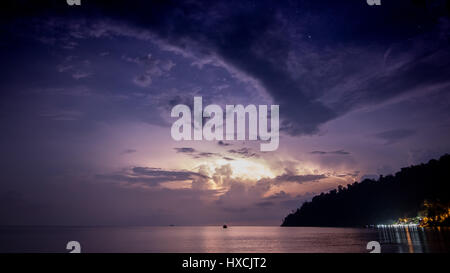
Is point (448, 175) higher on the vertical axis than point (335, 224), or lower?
higher

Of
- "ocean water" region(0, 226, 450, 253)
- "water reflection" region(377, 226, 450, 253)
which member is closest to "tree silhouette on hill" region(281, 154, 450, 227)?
"ocean water" region(0, 226, 450, 253)

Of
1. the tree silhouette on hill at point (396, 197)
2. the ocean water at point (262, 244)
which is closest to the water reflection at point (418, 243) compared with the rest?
the ocean water at point (262, 244)

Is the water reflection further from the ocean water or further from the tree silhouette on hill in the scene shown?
the tree silhouette on hill

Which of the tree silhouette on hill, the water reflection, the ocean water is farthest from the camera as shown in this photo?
the tree silhouette on hill

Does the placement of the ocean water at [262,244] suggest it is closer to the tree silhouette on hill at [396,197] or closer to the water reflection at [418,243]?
the water reflection at [418,243]

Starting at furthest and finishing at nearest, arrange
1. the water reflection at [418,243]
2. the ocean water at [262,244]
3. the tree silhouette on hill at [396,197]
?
the tree silhouette on hill at [396,197] → the ocean water at [262,244] → the water reflection at [418,243]

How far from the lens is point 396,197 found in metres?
135

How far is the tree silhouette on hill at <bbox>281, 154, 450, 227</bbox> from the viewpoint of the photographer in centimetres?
9069

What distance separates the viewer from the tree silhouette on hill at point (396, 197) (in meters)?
90.7

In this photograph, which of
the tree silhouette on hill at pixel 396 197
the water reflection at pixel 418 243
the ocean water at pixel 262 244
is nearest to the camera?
the water reflection at pixel 418 243
